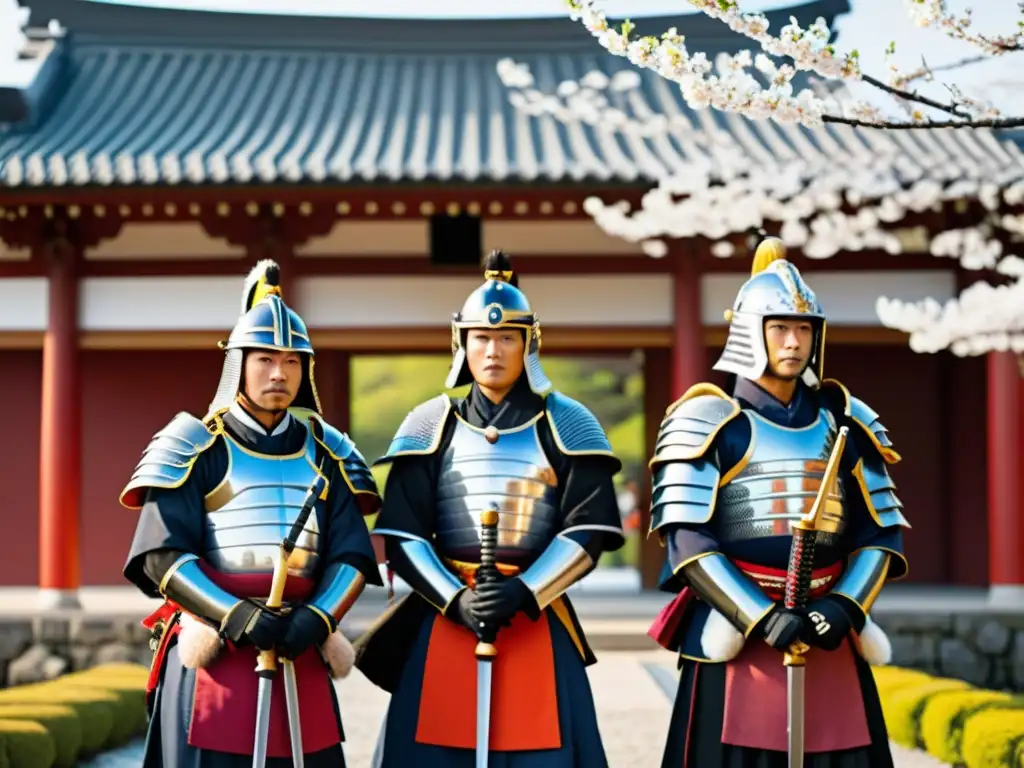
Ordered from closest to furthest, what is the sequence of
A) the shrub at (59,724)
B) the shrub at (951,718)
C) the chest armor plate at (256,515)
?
1. the chest armor plate at (256,515)
2. the shrub at (59,724)
3. the shrub at (951,718)

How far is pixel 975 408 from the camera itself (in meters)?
12.9

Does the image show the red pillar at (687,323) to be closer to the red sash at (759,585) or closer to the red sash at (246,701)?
the red sash at (759,585)

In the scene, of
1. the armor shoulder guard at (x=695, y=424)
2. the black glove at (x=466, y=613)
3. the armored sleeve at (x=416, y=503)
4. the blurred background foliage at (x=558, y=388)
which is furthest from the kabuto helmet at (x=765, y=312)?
the blurred background foliage at (x=558, y=388)

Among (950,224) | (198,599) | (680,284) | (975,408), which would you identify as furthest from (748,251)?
(198,599)

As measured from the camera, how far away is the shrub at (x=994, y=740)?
21.5 feet

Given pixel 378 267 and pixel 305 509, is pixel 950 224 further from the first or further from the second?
pixel 305 509

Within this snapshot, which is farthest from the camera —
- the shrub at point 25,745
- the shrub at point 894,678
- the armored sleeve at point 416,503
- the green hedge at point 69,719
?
the shrub at point 894,678

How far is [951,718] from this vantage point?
7.41 m

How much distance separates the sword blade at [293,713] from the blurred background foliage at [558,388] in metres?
21.3

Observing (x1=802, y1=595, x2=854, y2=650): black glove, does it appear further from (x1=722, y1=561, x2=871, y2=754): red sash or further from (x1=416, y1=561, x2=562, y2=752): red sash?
(x1=416, y1=561, x2=562, y2=752): red sash

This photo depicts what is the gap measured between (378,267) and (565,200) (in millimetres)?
1770

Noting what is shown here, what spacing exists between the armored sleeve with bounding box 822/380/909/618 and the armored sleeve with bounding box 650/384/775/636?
38 cm

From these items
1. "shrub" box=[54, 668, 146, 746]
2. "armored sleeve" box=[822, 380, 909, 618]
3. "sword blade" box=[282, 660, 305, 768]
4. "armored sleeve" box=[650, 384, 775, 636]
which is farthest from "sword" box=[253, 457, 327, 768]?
"shrub" box=[54, 668, 146, 746]

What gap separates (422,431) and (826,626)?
1.44 meters
